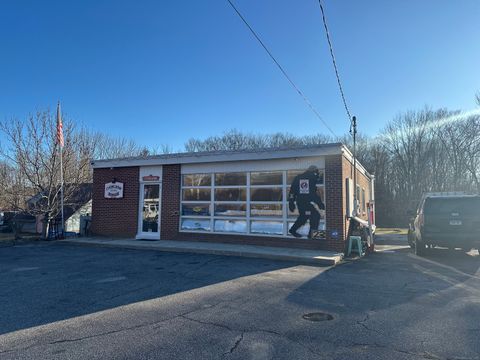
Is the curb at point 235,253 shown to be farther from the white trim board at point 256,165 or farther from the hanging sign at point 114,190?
the white trim board at point 256,165

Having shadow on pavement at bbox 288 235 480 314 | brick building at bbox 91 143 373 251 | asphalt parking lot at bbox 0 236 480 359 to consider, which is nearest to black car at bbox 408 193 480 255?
shadow on pavement at bbox 288 235 480 314

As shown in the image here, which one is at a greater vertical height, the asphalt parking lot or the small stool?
the small stool

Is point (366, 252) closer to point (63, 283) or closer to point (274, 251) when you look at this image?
point (274, 251)

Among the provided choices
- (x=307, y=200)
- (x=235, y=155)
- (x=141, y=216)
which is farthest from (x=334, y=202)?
(x=141, y=216)

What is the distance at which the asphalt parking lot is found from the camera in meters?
4.29

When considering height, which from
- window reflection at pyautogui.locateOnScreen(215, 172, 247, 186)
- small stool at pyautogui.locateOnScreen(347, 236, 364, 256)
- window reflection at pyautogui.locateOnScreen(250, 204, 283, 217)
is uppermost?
window reflection at pyautogui.locateOnScreen(215, 172, 247, 186)

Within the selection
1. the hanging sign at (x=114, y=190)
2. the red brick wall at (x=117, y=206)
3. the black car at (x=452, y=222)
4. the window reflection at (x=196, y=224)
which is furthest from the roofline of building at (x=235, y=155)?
the black car at (x=452, y=222)

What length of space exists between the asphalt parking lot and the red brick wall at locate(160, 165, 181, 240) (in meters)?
4.56

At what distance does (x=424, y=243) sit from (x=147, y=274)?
29.5 ft

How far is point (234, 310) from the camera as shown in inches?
230

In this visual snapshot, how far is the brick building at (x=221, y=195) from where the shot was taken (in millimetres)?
12438

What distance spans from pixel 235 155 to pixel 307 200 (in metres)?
3.21

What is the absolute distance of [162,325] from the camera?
5.11 m

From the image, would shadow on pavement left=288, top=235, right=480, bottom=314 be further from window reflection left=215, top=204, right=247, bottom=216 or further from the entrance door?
the entrance door
